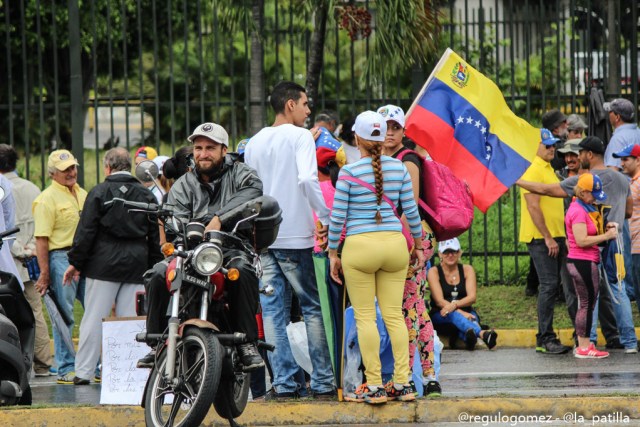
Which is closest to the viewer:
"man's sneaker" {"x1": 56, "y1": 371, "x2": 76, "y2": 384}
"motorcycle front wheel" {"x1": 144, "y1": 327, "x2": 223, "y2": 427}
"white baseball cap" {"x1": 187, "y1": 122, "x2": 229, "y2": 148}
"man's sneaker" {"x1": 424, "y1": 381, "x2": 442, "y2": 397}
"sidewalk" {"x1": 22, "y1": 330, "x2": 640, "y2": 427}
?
"motorcycle front wheel" {"x1": 144, "y1": 327, "x2": 223, "y2": 427}

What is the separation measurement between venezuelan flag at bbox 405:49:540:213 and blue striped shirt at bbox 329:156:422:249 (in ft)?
4.34

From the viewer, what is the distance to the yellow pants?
8391mm

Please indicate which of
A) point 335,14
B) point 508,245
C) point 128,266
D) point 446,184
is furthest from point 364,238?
point 508,245

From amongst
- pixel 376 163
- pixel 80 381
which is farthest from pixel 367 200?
pixel 80 381

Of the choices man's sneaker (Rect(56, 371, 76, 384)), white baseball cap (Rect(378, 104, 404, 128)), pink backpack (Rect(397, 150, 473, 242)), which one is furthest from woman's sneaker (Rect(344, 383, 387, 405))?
man's sneaker (Rect(56, 371, 76, 384))

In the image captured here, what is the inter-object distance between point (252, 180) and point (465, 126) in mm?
2230

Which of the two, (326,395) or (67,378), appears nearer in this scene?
(326,395)

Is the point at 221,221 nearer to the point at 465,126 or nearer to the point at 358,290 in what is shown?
the point at 358,290

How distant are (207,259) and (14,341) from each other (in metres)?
1.72

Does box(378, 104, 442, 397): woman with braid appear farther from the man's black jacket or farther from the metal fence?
the metal fence

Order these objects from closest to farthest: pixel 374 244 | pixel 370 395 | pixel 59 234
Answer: pixel 374 244 → pixel 370 395 → pixel 59 234

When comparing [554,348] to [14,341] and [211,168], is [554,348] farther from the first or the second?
[14,341]

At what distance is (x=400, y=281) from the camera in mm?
8516

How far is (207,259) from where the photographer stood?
25.1ft
